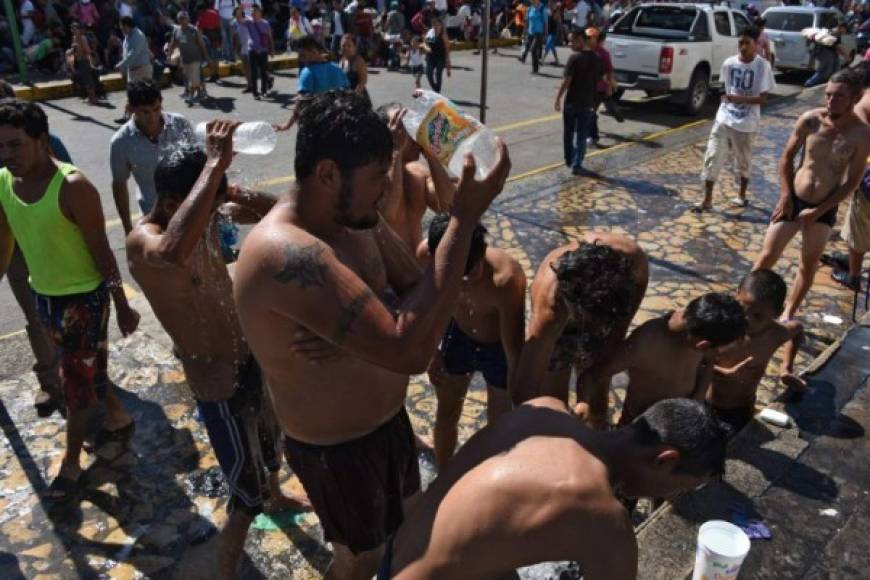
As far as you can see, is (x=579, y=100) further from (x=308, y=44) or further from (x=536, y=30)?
(x=536, y=30)

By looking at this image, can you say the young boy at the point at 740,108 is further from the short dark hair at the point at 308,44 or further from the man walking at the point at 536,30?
the man walking at the point at 536,30

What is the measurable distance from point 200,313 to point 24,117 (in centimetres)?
123

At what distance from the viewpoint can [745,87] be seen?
7410 mm

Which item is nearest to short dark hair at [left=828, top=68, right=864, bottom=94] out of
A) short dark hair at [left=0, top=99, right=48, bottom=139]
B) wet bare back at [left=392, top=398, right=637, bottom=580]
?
wet bare back at [left=392, top=398, right=637, bottom=580]

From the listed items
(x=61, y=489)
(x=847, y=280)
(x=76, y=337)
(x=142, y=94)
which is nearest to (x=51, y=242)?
(x=76, y=337)

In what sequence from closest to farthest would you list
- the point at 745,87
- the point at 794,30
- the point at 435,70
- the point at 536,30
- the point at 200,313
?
the point at 200,313
the point at 745,87
the point at 435,70
the point at 794,30
the point at 536,30

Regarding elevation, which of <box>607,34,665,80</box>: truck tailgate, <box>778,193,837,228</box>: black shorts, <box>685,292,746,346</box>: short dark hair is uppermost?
<box>607,34,665,80</box>: truck tailgate

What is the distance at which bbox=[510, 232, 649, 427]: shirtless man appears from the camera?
291 cm

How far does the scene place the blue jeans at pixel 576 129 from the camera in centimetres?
874

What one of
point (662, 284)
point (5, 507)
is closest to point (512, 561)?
point (5, 507)

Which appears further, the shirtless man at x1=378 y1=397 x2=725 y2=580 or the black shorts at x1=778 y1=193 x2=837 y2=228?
the black shorts at x1=778 y1=193 x2=837 y2=228

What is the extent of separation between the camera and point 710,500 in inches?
133

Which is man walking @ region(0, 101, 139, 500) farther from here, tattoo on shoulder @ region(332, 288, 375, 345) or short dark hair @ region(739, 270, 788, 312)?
short dark hair @ region(739, 270, 788, 312)

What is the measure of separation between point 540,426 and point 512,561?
1.31 ft
